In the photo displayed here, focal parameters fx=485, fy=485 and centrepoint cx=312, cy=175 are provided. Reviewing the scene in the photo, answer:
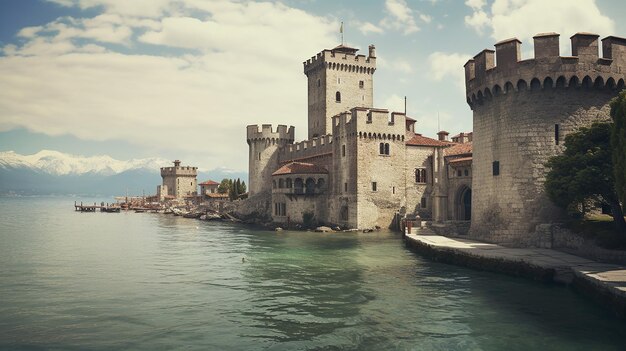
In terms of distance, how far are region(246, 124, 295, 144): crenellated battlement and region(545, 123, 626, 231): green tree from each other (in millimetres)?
49980

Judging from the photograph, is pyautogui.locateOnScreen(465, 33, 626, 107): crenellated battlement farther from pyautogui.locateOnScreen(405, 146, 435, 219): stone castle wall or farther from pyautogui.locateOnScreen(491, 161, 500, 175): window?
pyautogui.locateOnScreen(405, 146, 435, 219): stone castle wall

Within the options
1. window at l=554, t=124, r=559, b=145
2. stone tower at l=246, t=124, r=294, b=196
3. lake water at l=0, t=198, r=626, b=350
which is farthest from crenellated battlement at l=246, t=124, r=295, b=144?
window at l=554, t=124, r=559, b=145

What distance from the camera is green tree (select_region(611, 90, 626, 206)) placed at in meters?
19.3

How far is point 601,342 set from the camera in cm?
1405

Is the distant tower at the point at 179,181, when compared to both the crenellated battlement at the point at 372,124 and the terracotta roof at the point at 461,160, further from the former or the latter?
the terracotta roof at the point at 461,160

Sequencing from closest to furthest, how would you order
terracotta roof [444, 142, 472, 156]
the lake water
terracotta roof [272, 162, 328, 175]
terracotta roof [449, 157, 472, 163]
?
1. the lake water
2. terracotta roof [449, 157, 472, 163]
3. terracotta roof [444, 142, 472, 156]
4. terracotta roof [272, 162, 328, 175]

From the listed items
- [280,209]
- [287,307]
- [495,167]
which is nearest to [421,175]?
[280,209]

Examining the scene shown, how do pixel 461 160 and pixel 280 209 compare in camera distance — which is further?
pixel 280 209

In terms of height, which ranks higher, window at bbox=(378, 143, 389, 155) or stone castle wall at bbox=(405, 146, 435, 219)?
window at bbox=(378, 143, 389, 155)

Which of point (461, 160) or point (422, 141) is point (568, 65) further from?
point (422, 141)

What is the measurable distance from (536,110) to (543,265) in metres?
10.5

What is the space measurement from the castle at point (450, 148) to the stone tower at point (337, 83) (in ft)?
0.46

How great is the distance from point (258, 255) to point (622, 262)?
2119 cm

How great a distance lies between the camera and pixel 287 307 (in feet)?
60.7
